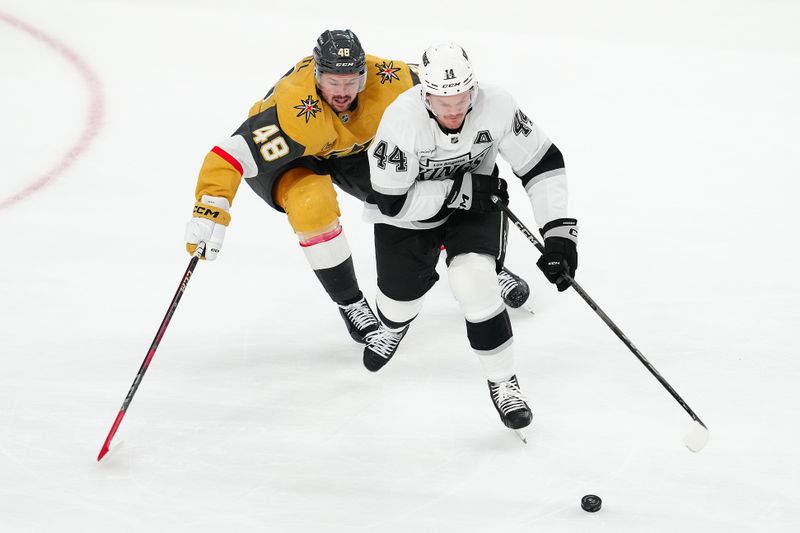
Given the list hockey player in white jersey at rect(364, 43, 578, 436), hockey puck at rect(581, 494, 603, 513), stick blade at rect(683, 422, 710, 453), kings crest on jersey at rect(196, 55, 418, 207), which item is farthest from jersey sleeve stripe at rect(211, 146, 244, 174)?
stick blade at rect(683, 422, 710, 453)

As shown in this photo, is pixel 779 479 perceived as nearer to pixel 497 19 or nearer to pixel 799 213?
pixel 799 213

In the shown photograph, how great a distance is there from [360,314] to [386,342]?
27cm

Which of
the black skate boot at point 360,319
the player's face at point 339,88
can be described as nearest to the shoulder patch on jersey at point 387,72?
the player's face at point 339,88

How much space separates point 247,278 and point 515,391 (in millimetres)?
1482

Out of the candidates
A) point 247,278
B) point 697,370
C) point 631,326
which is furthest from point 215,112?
point 697,370

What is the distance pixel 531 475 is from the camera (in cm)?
320

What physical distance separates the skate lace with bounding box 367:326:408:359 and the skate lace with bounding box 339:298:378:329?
20 cm

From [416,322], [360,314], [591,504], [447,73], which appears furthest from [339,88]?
[591,504]

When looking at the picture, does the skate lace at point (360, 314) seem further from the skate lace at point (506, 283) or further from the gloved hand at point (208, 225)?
the gloved hand at point (208, 225)

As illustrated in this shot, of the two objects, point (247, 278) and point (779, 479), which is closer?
point (779, 479)

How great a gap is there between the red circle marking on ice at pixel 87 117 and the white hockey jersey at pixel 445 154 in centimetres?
227

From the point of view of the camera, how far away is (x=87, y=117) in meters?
5.45

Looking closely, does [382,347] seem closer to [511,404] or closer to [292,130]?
[511,404]

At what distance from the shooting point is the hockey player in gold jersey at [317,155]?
140 inches
